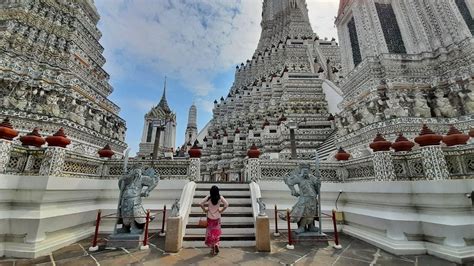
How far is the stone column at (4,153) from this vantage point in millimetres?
4690

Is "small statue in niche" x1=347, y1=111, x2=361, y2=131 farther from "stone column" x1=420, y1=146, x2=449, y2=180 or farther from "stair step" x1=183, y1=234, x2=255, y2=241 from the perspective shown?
"stair step" x1=183, y1=234, x2=255, y2=241

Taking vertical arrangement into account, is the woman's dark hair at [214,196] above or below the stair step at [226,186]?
below

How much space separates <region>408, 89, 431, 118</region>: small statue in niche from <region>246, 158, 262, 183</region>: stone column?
34.1ft

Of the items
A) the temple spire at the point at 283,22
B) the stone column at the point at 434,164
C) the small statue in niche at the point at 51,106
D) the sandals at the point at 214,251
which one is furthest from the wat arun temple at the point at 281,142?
the temple spire at the point at 283,22

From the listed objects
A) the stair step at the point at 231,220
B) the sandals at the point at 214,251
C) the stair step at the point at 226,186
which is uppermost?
the stair step at the point at 226,186

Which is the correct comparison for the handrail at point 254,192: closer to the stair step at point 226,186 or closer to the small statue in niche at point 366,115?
the stair step at point 226,186

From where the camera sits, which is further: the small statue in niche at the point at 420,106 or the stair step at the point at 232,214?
the small statue in niche at the point at 420,106

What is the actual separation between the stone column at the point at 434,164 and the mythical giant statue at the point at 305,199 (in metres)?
2.35

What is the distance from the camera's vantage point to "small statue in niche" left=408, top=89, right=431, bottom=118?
38.8 feet

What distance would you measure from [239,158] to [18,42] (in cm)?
1774

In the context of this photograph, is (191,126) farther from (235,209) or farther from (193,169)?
(235,209)

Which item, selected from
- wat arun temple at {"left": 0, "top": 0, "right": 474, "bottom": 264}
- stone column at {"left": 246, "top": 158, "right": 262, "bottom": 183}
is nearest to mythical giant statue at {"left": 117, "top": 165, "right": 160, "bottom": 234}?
wat arun temple at {"left": 0, "top": 0, "right": 474, "bottom": 264}

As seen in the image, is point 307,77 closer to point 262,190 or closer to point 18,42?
point 262,190

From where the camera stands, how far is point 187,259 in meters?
4.42
